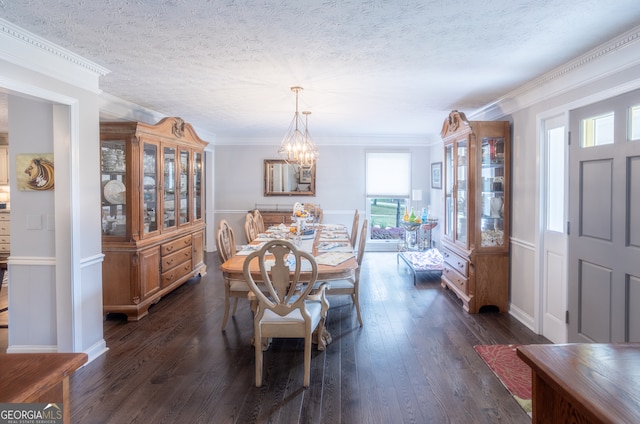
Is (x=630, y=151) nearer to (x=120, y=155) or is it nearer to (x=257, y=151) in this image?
(x=120, y=155)

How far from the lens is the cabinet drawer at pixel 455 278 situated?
4.00m

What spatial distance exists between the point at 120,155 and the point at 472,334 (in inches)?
154

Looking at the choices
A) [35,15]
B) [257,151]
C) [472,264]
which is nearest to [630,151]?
[472,264]

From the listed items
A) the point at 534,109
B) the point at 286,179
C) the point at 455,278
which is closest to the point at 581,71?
the point at 534,109

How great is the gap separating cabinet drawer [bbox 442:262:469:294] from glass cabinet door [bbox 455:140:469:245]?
416 millimetres

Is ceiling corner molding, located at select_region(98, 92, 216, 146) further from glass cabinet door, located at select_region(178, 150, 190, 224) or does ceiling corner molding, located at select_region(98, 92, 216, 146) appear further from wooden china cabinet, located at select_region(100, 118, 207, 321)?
glass cabinet door, located at select_region(178, 150, 190, 224)

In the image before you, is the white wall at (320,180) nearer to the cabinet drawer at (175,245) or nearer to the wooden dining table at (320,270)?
the cabinet drawer at (175,245)

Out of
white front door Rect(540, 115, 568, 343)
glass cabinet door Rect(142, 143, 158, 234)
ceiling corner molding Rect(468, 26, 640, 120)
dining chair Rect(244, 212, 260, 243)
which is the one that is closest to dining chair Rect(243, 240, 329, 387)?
dining chair Rect(244, 212, 260, 243)

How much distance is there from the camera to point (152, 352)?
2.97 metres

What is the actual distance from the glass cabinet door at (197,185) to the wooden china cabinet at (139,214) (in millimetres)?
575

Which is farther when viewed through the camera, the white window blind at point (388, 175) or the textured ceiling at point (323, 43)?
the white window blind at point (388, 175)

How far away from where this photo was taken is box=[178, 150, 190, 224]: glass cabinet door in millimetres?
4770

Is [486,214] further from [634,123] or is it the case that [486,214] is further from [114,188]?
[114,188]

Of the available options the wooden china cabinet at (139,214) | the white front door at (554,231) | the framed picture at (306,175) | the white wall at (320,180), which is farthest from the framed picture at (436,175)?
the wooden china cabinet at (139,214)
